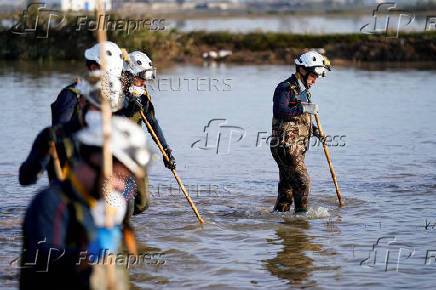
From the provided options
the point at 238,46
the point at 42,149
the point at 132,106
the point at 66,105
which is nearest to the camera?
the point at 42,149

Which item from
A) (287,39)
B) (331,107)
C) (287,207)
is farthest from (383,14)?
(287,207)

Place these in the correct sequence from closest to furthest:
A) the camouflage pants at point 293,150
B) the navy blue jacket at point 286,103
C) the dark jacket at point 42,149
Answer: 1. the dark jacket at point 42,149
2. the navy blue jacket at point 286,103
3. the camouflage pants at point 293,150

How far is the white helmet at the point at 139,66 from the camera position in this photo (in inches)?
359

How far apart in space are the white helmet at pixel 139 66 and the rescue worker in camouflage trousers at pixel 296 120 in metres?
1.65

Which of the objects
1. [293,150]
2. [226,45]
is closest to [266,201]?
[293,150]

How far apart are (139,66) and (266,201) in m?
3.50

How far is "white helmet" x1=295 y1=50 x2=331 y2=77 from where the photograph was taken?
32.8 feet

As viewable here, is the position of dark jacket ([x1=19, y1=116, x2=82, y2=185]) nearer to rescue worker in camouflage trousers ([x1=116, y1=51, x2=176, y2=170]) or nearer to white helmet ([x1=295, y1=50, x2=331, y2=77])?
rescue worker in camouflage trousers ([x1=116, y1=51, x2=176, y2=170])

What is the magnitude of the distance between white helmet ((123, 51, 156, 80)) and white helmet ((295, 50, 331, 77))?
186cm

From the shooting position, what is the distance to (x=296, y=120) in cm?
1020

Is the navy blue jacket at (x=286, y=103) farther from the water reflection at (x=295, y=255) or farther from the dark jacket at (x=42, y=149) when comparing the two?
the dark jacket at (x=42, y=149)
